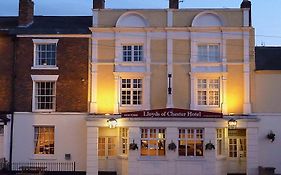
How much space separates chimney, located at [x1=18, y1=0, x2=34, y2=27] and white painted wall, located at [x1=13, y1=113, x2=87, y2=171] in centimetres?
583

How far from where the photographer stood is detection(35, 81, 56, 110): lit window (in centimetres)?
3017

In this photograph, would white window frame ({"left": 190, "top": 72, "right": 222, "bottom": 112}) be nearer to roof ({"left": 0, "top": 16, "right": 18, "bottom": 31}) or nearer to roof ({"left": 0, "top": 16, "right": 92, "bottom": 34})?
roof ({"left": 0, "top": 16, "right": 92, "bottom": 34})

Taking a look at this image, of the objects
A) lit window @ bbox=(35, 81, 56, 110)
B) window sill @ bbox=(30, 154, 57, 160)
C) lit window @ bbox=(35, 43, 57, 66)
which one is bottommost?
window sill @ bbox=(30, 154, 57, 160)

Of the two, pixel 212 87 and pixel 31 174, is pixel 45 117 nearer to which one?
pixel 31 174

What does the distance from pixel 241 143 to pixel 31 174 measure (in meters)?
12.2

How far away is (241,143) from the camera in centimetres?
2969

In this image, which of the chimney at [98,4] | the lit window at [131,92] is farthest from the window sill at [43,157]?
the chimney at [98,4]

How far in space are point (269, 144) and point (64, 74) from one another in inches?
501

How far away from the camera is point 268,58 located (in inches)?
1248

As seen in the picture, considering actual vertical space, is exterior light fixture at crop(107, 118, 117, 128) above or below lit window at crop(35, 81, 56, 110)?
below

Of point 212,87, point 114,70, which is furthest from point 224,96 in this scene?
point 114,70

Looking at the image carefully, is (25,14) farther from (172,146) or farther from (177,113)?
(172,146)

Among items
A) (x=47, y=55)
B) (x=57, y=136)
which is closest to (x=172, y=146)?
(x=57, y=136)

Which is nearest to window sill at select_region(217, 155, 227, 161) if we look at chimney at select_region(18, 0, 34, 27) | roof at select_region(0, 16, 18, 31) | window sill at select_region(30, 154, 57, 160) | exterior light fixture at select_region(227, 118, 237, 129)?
exterior light fixture at select_region(227, 118, 237, 129)
